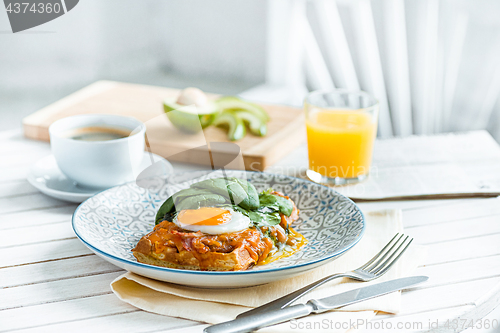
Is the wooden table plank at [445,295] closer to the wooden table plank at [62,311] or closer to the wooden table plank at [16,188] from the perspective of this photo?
the wooden table plank at [62,311]

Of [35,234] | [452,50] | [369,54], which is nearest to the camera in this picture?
[35,234]

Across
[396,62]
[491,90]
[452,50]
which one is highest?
[452,50]

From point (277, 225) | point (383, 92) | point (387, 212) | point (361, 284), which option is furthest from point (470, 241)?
point (383, 92)

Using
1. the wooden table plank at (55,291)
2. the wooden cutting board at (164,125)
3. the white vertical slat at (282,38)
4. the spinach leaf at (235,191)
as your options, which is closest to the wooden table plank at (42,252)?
the wooden table plank at (55,291)

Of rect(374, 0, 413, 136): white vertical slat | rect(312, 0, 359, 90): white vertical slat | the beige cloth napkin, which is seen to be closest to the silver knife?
the beige cloth napkin

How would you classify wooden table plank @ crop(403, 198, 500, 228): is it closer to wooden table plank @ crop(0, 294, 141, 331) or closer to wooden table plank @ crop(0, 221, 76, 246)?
wooden table plank @ crop(0, 294, 141, 331)

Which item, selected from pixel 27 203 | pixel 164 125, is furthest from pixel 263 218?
pixel 164 125

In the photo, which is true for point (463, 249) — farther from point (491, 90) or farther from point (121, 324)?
point (491, 90)
